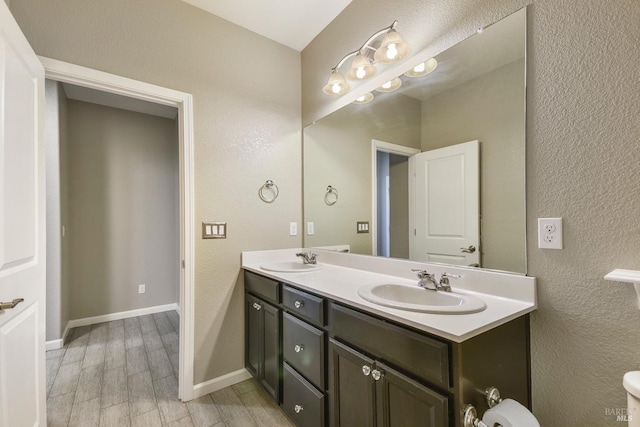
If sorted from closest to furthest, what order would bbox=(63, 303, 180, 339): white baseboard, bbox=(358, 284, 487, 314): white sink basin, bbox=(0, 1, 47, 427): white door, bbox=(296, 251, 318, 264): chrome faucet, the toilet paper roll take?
the toilet paper roll → bbox=(358, 284, 487, 314): white sink basin → bbox=(0, 1, 47, 427): white door → bbox=(296, 251, 318, 264): chrome faucet → bbox=(63, 303, 180, 339): white baseboard

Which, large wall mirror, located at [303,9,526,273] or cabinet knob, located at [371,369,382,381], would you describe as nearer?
cabinet knob, located at [371,369,382,381]

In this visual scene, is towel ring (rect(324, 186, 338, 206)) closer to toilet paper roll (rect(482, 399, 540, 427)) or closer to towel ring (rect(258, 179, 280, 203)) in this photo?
towel ring (rect(258, 179, 280, 203))

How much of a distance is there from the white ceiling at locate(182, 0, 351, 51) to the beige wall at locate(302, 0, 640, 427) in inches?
48.1

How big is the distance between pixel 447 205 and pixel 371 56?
104cm

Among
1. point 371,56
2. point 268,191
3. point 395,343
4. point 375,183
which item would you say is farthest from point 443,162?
point 268,191

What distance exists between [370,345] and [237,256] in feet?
4.22

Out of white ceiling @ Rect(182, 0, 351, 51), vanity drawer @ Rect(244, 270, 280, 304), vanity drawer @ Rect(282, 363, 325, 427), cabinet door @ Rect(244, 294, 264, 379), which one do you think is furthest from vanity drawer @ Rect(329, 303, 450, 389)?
white ceiling @ Rect(182, 0, 351, 51)

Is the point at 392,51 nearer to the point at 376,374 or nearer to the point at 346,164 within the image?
the point at 346,164

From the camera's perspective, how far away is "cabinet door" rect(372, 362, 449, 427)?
864 millimetres

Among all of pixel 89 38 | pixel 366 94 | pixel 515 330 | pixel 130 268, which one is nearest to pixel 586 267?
pixel 515 330

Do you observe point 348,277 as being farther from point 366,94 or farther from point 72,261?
point 72,261

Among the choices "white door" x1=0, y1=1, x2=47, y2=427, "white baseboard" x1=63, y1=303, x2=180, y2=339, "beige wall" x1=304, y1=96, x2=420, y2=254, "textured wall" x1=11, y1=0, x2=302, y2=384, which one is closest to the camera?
"white door" x1=0, y1=1, x2=47, y2=427

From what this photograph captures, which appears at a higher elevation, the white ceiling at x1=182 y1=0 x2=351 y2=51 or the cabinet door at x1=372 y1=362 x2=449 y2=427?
the white ceiling at x1=182 y1=0 x2=351 y2=51

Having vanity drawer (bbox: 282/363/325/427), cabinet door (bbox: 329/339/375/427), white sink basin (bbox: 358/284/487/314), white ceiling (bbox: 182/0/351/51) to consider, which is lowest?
vanity drawer (bbox: 282/363/325/427)
